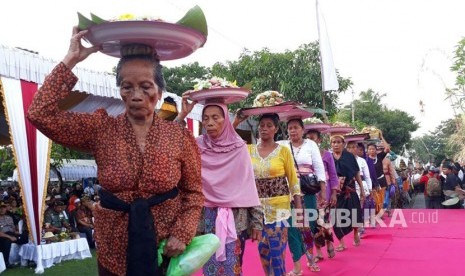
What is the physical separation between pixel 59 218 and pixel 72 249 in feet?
3.31

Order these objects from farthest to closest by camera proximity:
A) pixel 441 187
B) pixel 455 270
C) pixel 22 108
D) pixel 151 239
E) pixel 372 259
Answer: pixel 441 187, pixel 372 259, pixel 22 108, pixel 455 270, pixel 151 239

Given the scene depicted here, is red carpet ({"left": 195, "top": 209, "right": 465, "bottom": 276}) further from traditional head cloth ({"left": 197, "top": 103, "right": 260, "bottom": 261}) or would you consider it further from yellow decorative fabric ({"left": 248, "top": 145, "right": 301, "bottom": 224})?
traditional head cloth ({"left": 197, "top": 103, "right": 260, "bottom": 261})

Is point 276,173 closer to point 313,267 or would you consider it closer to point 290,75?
point 313,267

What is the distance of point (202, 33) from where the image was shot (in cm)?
226

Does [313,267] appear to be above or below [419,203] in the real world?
above

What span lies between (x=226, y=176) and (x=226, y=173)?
0.02 metres

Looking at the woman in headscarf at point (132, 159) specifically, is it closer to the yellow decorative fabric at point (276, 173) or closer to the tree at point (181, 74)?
the yellow decorative fabric at point (276, 173)

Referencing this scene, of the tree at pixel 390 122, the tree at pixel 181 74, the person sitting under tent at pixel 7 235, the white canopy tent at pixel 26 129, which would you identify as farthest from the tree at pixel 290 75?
the tree at pixel 390 122

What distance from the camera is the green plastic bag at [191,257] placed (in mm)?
2181

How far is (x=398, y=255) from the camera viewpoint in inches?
280

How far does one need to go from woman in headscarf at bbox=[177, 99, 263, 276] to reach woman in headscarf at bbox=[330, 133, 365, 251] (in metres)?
3.84

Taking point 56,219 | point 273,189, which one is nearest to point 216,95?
point 273,189

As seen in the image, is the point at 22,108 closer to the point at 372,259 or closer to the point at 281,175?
the point at 281,175

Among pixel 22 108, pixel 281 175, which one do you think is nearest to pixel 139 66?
pixel 281 175
